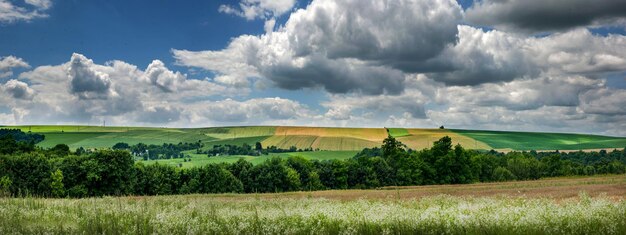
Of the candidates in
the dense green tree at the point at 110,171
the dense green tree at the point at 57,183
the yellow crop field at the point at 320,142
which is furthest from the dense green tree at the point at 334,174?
the yellow crop field at the point at 320,142

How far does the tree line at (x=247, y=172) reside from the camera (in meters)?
83.2

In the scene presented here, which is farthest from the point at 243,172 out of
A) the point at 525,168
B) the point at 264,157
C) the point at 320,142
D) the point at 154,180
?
the point at 320,142

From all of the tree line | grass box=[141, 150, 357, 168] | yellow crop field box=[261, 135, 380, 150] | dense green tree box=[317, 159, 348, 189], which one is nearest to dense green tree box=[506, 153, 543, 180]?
the tree line

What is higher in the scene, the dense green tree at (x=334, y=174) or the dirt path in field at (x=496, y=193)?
the dirt path in field at (x=496, y=193)

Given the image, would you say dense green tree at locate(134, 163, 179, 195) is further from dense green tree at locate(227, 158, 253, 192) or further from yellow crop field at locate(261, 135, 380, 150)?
yellow crop field at locate(261, 135, 380, 150)

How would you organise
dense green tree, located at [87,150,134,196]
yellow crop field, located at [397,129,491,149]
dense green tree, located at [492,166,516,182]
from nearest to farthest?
1. dense green tree, located at [87,150,134,196]
2. dense green tree, located at [492,166,516,182]
3. yellow crop field, located at [397,129,491,149]

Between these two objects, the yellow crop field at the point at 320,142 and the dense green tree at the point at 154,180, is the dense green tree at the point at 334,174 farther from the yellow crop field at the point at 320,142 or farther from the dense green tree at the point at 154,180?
the yellow crop field at the point at 320,142

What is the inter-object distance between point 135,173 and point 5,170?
2237 cm

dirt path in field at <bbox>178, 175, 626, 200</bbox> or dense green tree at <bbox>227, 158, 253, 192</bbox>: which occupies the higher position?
dirt path in field at <bbox>178, 175, 626, 200</bbox>

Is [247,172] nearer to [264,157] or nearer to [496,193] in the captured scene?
[264,157]

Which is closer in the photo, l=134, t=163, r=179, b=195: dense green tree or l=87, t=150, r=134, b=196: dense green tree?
l=87, t=150, r=134, b=196: dense green tree

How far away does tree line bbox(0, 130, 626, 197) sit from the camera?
83.2 m

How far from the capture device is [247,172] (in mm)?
105688

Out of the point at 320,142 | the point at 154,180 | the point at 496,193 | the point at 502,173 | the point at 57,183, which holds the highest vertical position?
the point at 496,193
